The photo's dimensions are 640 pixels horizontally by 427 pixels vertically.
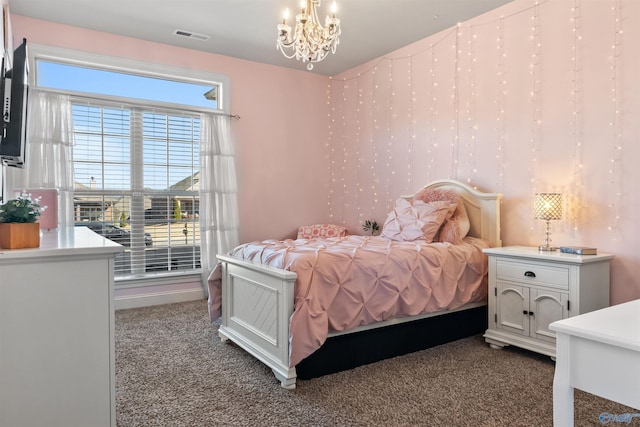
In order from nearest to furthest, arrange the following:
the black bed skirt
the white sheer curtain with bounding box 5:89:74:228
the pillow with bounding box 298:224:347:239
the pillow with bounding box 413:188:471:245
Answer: the black bed skirt
the pillow with bounding box 413:188:471:245
the white sheer curtain with bounding box 5:89:74:228
the pillow with bounding box 298:224:347:239

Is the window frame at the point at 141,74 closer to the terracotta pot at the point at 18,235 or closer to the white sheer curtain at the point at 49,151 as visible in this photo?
the white sheer curtain at the point at 49,151

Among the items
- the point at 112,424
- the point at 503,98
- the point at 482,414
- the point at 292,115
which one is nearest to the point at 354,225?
the point at 292,115

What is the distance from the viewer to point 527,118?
3516 millimetres

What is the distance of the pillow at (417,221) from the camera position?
11.6ft

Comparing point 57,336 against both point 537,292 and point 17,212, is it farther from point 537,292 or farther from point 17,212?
point 537,292

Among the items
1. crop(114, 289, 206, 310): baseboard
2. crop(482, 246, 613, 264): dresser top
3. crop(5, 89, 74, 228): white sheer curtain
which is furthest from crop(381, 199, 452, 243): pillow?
crop(5, 89, 74, 228): white sheer curtain

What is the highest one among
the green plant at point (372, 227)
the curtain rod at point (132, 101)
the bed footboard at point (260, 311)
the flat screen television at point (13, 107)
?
the curtain rod at point (132, 101)

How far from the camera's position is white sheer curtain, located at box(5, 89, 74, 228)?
378 centimetres

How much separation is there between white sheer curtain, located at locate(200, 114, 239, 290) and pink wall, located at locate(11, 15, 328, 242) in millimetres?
249

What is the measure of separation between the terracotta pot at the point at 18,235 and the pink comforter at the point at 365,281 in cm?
133

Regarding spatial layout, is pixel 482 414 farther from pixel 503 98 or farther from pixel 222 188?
pixel 222 188

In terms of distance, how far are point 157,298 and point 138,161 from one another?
1.46 meters

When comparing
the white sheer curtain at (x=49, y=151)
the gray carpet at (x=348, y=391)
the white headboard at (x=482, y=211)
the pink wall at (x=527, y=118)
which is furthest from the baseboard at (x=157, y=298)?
the white headboard at (x=482, y=211)

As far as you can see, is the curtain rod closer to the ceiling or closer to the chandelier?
the ceiling
